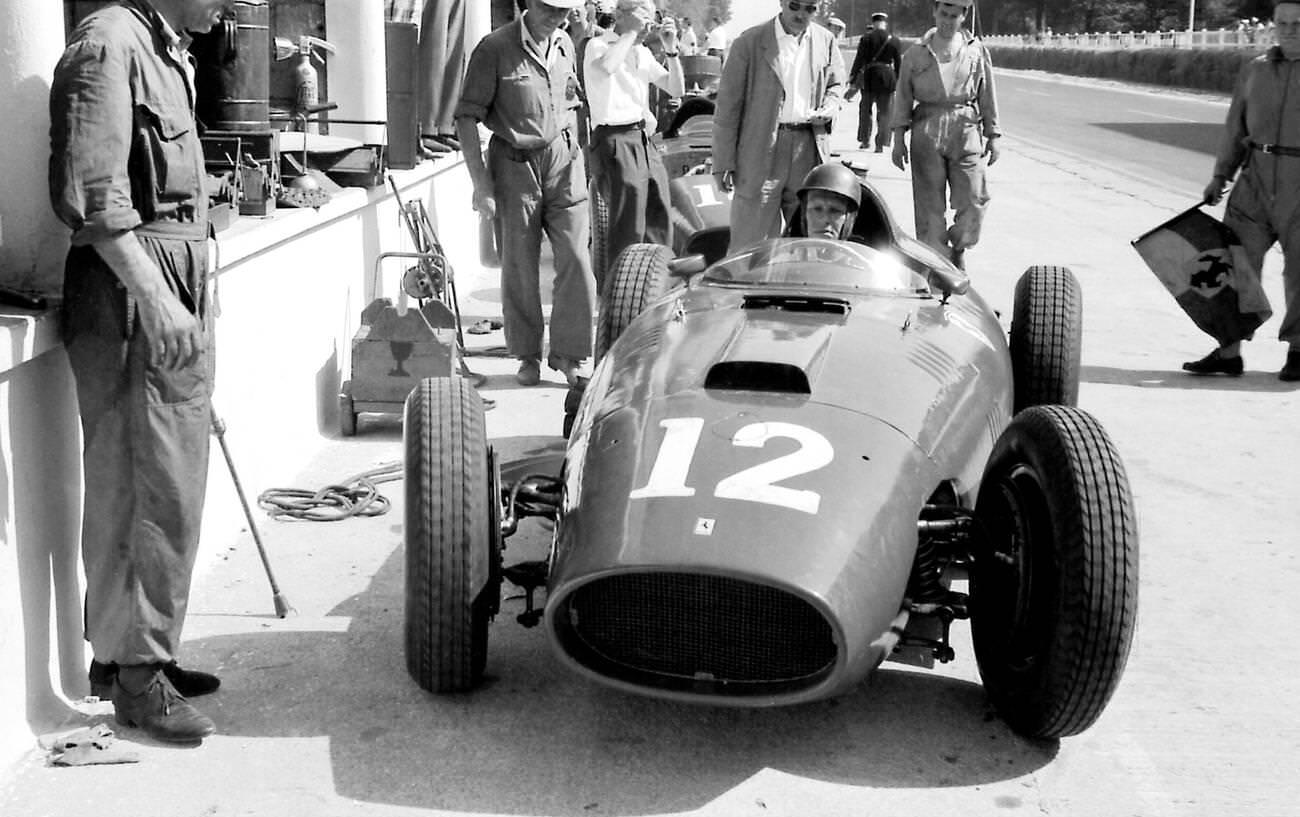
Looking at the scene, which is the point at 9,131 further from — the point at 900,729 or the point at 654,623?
the point at 900,729

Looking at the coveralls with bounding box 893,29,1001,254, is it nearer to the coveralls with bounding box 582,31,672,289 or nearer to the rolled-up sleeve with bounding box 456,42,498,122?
the coveralls with bounding box 582,31,672,289

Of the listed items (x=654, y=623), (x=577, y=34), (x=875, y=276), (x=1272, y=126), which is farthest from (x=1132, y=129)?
(x=654, y=623)

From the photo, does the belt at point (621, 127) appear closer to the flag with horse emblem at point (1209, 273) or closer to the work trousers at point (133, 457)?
the flag with horse emblem at point (1209, 273)

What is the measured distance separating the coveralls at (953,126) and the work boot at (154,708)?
691 cm

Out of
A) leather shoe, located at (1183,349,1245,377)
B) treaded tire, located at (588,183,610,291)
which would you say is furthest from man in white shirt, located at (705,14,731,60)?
leather shoe, located at (1183,349,1245,377)

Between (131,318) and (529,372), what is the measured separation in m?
4.64

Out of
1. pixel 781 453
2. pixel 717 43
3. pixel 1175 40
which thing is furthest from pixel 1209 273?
pixel 1175 40

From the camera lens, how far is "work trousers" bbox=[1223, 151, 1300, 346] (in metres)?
8.94

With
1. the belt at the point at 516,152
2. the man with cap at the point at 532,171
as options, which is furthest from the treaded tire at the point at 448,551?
the belt at the point at 516,152

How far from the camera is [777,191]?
9219 mm

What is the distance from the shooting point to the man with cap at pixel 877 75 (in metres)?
23.6

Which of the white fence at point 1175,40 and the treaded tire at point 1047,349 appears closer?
the treaded tire at point 1047,349

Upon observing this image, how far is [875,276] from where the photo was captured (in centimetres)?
577

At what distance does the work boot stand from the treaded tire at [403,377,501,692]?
606 millimetres
